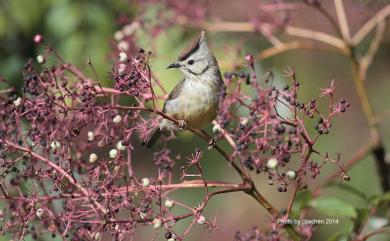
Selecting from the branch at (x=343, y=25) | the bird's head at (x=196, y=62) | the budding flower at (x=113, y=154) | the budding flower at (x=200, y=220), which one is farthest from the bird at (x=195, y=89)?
the budding flower at (x=200, y=220)

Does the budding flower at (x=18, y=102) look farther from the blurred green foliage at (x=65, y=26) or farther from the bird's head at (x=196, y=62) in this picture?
the blurred green foliage at (x=65, y=26)

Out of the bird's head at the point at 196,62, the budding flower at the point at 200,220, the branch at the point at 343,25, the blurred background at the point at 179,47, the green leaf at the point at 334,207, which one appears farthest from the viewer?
the blurred background at the point at 179,47

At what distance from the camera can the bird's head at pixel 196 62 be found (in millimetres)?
3967

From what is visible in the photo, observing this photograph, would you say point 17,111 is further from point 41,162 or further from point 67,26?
point 67,26

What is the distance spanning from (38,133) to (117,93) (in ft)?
1.07

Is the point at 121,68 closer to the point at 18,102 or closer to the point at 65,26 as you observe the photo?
the point at 18,102

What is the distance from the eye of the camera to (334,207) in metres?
3.14

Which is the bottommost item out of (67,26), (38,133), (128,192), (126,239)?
(126,239)

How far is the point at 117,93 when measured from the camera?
8.73 feet

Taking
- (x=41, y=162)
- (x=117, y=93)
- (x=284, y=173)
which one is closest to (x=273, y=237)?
(x=284, y=173)

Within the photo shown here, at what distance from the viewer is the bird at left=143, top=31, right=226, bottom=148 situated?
371cm

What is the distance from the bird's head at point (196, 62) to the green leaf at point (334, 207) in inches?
46.6

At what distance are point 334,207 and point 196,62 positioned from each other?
1302mm

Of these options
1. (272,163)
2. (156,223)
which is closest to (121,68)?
(156,223)
